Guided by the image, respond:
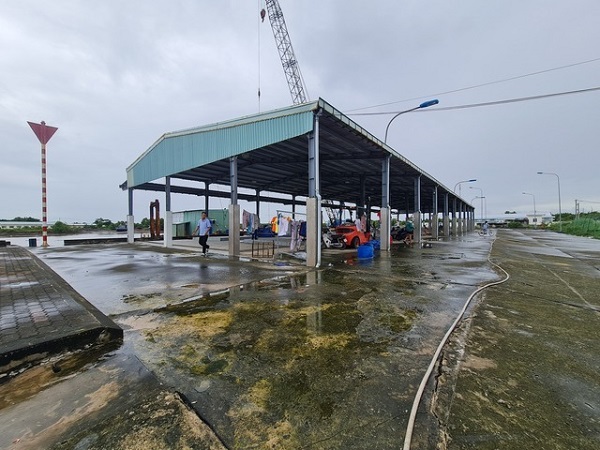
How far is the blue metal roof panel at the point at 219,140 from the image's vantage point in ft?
30.4

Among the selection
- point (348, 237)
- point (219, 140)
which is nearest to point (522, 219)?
point (348, 237)

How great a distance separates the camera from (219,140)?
1166 centimetres

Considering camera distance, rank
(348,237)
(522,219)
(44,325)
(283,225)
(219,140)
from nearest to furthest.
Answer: (44,325) → (219,140) → (283,225) → (348,237) → (522,219)

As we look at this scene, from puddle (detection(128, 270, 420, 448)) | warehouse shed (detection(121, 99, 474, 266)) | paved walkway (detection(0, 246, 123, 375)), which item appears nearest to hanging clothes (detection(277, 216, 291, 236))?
warehouse shed (detection(121, 99, 474, 266))

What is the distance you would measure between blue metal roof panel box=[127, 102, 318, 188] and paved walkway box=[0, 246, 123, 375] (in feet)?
24.5

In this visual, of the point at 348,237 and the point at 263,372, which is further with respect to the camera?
the point at 348,237

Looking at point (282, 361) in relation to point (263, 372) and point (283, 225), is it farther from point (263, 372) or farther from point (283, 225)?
point (283, 225)

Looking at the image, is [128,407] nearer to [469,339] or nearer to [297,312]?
[297,312]

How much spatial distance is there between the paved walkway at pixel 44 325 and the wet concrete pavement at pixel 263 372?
0.28 m

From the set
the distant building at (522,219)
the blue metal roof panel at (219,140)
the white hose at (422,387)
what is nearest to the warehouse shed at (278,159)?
the blue metal roof panel at (219,140)

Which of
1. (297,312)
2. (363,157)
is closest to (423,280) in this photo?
(297,312)

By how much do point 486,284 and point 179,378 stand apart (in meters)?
6.88

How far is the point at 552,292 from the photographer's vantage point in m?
5.94

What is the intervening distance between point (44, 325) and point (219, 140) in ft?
31.7
